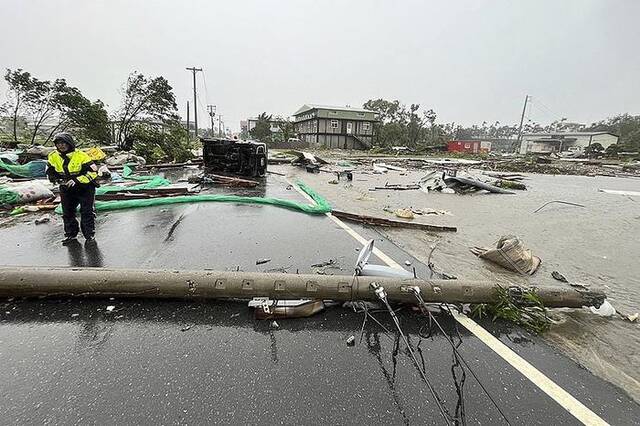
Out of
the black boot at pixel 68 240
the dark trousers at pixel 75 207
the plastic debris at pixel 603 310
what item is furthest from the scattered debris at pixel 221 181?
the plastic debris at pixel 603 310

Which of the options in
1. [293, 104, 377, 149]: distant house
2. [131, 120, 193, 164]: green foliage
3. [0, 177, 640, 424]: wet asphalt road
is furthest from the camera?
[293, 104, 377, 149]: distant house

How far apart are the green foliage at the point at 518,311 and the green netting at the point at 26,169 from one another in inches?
499

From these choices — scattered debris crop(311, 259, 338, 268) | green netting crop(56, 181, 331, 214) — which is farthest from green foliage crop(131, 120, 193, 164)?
scattered debris crop(311, 259, 338, 268)

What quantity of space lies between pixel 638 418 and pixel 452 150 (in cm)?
5772

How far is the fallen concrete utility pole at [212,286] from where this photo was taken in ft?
9.04

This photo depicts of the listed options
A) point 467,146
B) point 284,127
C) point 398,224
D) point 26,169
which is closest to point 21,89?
point 26,169

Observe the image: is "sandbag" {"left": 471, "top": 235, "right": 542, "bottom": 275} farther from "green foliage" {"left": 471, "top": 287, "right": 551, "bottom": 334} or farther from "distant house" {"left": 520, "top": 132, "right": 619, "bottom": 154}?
"distant house" {"left": 520, "top": 132, "right": 619, "bottom": 154}

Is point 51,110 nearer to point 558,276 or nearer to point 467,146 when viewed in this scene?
point 558,276

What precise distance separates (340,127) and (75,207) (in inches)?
2038

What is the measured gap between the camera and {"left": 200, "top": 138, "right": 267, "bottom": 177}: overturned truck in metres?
12.8

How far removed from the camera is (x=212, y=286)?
111 inches

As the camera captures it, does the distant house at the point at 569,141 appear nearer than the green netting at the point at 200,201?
No

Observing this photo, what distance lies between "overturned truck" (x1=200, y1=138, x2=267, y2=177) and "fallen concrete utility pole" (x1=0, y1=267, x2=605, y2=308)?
413 inches

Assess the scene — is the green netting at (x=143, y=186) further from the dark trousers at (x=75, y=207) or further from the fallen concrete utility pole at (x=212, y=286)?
the fallen concrete utility pole at (x=212, y=286)
